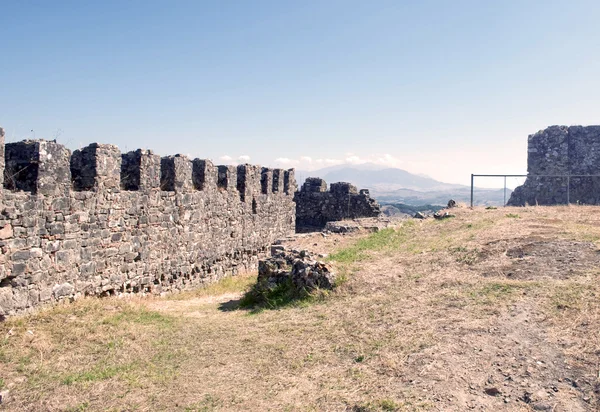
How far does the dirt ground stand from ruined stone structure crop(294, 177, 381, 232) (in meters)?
12.9

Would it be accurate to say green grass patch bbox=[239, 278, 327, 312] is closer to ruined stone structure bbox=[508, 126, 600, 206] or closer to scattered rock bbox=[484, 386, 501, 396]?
scattered rock bbox=[484, 386, 501, 396]

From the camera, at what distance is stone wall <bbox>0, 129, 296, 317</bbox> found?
8.67 meters

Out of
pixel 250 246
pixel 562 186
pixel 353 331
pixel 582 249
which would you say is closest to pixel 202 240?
pixel 250 246

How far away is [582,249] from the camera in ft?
34.2

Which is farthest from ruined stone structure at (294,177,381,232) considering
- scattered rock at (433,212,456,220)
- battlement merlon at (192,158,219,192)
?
battlement merlon at (192,158,219,192)

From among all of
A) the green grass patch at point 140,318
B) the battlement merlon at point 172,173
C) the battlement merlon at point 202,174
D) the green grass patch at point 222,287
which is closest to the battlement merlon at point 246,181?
the battlement merlon at point 202,174

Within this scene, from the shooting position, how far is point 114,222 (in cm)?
1088

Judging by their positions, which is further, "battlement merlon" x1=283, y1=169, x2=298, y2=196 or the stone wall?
"battlement merlon" x1=283, y1=169, x2=298, y2=196

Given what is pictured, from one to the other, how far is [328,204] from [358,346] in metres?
18.0

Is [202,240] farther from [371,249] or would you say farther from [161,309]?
[371,249]

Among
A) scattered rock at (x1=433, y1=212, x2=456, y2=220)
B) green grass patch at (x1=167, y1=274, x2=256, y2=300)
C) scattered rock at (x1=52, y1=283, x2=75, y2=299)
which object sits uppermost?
scattered rock at (x1=433, y1=212, x2=456, y2=220)

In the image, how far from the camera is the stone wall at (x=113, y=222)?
8672mm

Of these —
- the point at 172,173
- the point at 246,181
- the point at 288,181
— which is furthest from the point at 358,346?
the point at 288,181

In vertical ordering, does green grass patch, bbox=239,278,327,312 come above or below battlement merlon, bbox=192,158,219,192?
below
